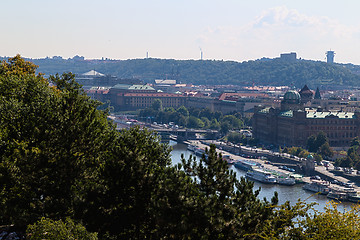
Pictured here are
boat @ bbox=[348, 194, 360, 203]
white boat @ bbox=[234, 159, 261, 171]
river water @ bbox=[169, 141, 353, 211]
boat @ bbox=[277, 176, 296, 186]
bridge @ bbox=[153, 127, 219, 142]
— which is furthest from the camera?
bridge @ bbox=[153, 127, 219, 142]

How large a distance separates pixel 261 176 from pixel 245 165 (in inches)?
418

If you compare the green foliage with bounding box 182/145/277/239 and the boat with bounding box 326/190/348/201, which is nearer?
the green foliage with bounding box 182/145/277/239

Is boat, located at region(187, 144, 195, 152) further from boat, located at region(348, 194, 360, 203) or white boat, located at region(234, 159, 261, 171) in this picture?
boat, located at region(348, 194, 360, 203)

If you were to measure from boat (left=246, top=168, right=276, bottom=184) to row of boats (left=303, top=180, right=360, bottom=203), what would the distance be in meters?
4.91

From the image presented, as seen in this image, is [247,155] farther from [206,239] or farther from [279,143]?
[206,239]

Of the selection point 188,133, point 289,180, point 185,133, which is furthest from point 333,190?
point 188,133

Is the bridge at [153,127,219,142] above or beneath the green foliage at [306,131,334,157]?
beneath

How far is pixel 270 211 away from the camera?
883 inches

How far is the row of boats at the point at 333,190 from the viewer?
6719cm

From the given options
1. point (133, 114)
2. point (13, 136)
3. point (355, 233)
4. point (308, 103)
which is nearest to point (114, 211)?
point (13, 136)

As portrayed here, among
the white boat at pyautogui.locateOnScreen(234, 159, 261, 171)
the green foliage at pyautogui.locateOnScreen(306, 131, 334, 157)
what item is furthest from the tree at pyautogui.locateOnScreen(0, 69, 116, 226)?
the green foliage at pyautogui.locateOnScreen(306, 131, 334, 157)

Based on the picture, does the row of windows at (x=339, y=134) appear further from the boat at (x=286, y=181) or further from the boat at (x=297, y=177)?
the boat at (x=286, y=181)

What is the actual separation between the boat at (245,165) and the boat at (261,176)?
4.45 m

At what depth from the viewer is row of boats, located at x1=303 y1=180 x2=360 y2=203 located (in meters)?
67.2
